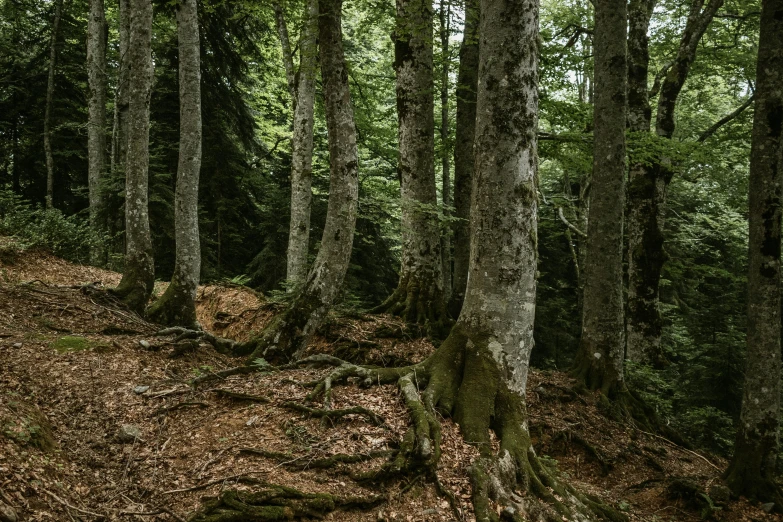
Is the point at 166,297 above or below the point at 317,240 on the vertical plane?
below

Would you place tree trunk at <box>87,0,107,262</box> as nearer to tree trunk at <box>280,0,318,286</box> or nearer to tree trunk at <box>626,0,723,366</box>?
tree trunk at <box>280,0,318,286</box>

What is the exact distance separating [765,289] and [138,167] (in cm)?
995

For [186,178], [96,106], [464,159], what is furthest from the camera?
[96,106]

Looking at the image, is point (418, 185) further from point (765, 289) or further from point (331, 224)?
point (765, 289)

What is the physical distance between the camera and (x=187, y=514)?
3.48m

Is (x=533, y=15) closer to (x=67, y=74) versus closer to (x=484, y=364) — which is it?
(x=484, y=364)

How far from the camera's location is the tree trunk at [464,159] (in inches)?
404

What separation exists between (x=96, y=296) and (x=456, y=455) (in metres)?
6.75

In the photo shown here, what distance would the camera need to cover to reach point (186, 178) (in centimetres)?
812

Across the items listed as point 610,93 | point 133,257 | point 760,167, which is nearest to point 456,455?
point 760,167

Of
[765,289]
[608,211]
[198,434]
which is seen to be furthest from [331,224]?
[765,289]

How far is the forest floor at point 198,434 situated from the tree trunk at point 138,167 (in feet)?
1.66

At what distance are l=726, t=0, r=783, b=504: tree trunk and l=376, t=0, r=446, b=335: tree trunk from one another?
4.84 m

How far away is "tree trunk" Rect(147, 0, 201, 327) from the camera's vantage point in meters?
8.11
